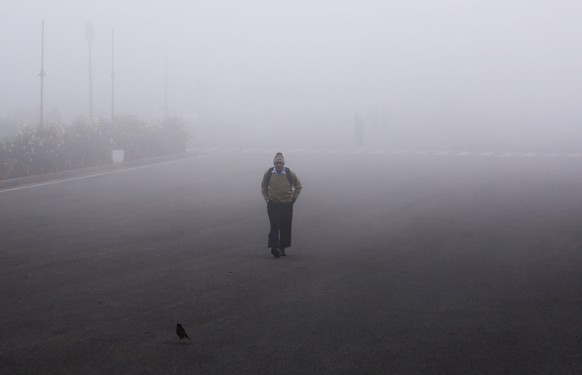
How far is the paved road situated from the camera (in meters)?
7.12

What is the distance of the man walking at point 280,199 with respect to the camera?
12234 mm

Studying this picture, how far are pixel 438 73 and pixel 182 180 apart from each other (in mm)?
165150

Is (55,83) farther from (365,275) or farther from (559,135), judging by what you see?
(365,275)

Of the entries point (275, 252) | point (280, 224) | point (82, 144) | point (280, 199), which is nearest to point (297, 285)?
point (275, 252)

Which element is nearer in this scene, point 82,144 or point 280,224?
point 280,224

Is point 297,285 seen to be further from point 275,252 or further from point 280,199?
point 280,199

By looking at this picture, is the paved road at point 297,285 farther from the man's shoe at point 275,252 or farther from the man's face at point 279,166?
the man's face at point 279,166

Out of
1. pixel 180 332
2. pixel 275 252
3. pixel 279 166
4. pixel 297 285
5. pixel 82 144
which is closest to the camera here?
pixel 180 332

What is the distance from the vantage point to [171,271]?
10.9 metres

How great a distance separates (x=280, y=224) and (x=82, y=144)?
1987cm

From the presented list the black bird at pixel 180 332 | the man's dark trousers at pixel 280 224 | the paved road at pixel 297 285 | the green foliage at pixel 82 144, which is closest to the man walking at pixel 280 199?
the man's dark trousers at pixel 280 224

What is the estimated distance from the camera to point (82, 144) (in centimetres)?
3048

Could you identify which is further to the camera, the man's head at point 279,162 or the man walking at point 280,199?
the man's head at point 279,162

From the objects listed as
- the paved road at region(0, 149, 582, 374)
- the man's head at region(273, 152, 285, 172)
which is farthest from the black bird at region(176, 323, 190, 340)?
the man's head at region(273, 152, 285, 172)
